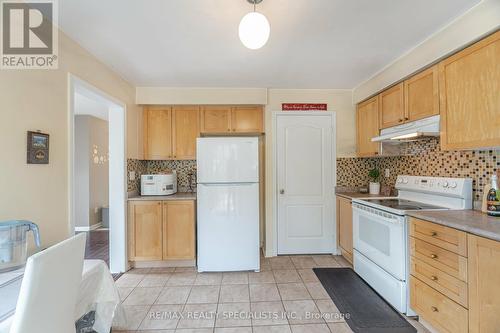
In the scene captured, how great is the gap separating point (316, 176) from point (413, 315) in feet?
6.13

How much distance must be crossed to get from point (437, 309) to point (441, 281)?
0.72ft

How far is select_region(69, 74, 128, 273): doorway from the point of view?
209 centimetres

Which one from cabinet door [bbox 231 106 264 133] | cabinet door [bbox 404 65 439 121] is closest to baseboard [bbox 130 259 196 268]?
cabinet door [bbox 231 106 264 133]

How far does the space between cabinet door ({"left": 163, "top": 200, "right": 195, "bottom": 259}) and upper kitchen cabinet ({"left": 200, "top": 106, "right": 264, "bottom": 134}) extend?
112 cm

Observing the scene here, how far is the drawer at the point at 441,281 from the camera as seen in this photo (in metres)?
1.51

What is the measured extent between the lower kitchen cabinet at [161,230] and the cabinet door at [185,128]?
0.81m

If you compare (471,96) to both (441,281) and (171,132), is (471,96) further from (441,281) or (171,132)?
(171,132)

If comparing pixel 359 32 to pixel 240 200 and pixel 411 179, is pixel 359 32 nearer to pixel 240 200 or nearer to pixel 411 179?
pixel 411 179

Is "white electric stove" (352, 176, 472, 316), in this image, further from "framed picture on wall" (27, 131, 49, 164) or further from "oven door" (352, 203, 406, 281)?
"framed picture on wall" (27, 131, 49, 164)

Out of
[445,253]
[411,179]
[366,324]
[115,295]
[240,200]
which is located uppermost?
[411,179]

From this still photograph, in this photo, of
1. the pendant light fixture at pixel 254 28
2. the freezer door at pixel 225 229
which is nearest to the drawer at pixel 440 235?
the freezer door at pixel 225 229

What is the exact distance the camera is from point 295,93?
3.43 meters

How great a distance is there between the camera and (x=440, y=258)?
1.67 m

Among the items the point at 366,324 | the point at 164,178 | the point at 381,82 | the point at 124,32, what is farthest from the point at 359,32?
the point at 164,178
